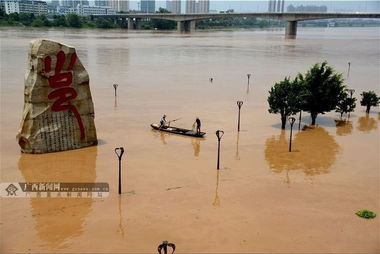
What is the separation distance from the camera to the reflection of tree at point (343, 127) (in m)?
28.2

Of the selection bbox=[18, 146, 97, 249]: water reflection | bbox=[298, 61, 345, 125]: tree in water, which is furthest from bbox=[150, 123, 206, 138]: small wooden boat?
bbox=[298, 61, 345, 125]: tree in water

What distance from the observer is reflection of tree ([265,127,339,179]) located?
A: 21.1 meters

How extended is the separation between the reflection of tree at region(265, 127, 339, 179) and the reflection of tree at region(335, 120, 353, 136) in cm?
102

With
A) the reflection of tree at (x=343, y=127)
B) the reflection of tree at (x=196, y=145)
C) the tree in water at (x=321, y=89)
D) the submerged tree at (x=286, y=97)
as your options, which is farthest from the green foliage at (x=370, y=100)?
the reflection of tree at (x=196, y=145)

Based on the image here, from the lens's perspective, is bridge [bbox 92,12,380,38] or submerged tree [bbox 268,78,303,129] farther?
bridge [bbox 92,12,380,38]

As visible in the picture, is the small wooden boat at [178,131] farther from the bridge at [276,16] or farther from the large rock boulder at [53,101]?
the bridge at [276,16]

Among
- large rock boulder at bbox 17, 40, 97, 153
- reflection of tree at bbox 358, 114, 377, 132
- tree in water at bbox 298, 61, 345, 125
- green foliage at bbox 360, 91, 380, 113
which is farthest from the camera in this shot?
green foliage at bbox 360, 91, 380, 113

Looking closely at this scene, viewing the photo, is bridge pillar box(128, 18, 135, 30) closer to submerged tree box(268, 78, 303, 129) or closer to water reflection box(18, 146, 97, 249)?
submerged tree box(268, 78, 303, 129)

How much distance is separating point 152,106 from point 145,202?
17.7 metres

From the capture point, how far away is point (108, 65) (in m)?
57.4

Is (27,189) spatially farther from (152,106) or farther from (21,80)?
(21,80)

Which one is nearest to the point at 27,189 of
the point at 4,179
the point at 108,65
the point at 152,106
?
the point at 4,179

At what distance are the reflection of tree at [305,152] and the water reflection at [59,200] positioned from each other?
894 cm

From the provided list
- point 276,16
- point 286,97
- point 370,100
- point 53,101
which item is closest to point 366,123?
point 370,100
